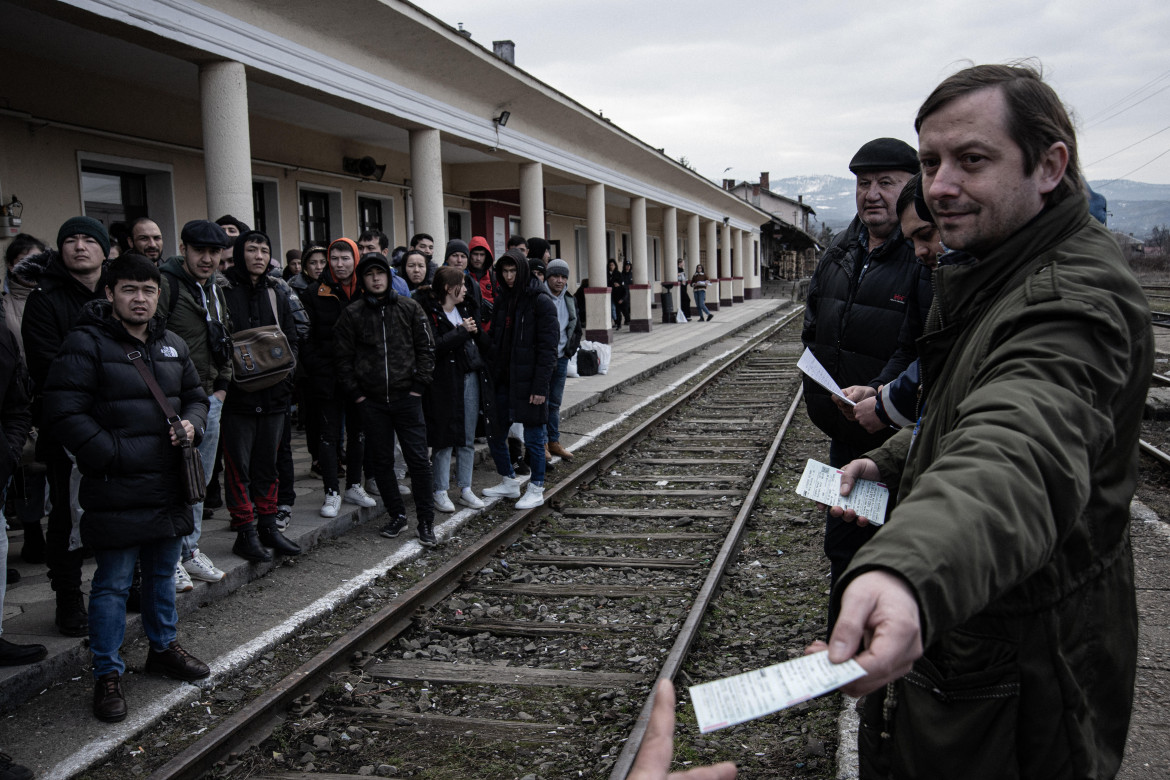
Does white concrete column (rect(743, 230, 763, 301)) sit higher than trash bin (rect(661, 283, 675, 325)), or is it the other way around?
white concrete column (rect(743, 230, 763, 301))

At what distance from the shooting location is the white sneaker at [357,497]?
284 inches

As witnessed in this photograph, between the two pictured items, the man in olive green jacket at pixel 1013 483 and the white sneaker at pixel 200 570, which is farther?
the white sneaker at pixel 200 570

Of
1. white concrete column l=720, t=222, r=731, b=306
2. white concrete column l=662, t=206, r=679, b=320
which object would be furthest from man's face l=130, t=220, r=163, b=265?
white concrete column l=720, t=222, r=731, b=306

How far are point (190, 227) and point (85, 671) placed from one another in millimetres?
2672

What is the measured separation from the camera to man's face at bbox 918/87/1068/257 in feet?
4.85

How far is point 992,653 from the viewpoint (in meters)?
1.38

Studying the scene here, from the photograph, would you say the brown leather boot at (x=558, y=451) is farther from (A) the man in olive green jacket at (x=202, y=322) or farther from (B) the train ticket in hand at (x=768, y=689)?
(B) the train ticket in hand at (x=768, y=689)

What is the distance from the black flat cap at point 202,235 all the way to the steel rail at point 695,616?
12.4ft

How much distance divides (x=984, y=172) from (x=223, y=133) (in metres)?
8.15

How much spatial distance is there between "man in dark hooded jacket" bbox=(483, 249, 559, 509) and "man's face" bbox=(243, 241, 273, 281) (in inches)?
83.5

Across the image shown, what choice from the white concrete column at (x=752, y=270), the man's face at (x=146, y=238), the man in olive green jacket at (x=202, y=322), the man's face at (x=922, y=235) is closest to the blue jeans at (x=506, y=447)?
the man in olive green jacket at (x=202, y=322)

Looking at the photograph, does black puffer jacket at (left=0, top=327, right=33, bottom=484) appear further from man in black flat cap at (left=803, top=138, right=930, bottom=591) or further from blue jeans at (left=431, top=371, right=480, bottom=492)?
man in black flat cap at (left=803, top=138, right=930, bottom=591)

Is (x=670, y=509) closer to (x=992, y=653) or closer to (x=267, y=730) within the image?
Answer: (x=267, y=730)

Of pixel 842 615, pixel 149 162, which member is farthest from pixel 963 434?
pixel 149 162
